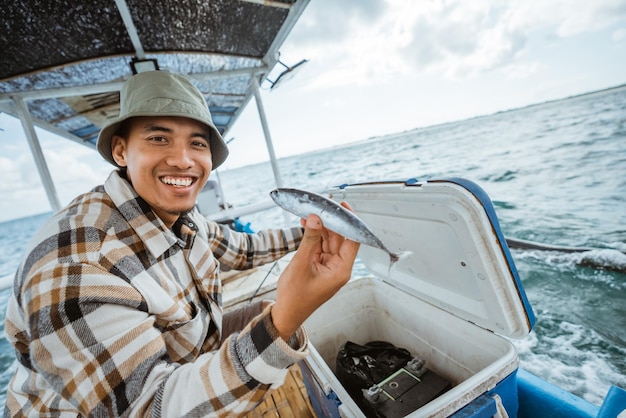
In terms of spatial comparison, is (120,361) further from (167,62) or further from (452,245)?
(167,62)

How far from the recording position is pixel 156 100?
1.39 meters

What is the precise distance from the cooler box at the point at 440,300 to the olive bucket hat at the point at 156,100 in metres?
1.15

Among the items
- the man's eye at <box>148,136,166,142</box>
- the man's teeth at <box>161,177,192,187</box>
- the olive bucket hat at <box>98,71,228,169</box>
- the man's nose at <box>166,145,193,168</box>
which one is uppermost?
the olive bucket hat at <box>98,71,228,169</box>

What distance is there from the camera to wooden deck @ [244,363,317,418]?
2254 mm

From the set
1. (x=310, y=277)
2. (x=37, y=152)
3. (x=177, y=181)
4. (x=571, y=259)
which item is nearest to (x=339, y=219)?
(x=310, y=277)

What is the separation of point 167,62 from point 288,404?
4.00 meters

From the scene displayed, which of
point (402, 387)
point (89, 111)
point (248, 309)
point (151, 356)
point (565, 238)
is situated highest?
point (89, 111)

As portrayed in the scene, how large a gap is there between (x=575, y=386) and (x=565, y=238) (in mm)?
5068

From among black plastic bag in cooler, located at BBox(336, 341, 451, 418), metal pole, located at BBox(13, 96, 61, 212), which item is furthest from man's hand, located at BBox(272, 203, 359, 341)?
metal pole, located at BBox(13, 96, 61, 212)

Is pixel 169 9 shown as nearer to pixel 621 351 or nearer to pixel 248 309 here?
pixel 248 309

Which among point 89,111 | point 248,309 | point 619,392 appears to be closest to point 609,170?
point 619,392

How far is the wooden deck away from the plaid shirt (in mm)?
1461

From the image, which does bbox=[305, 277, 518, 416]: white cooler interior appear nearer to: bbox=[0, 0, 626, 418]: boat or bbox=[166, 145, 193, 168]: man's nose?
bbox=[0, 0, 626, 418]: boat

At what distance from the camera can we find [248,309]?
237 centimetres
